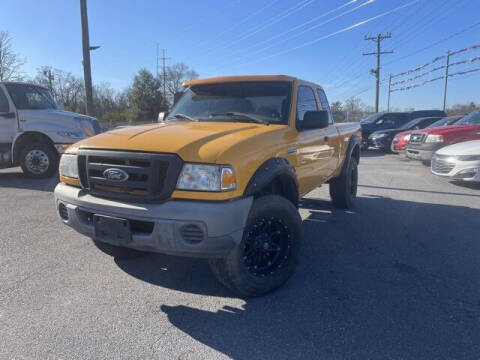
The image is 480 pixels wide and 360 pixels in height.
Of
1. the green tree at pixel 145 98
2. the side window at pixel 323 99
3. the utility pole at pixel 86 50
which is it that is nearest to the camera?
the side window at pixel 323 99

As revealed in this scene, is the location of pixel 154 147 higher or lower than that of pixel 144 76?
lower

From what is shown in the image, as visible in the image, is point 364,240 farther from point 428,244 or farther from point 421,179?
point 421,179

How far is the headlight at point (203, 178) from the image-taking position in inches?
97.1

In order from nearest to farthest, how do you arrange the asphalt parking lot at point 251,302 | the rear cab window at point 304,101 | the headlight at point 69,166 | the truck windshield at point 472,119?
the asphalt parking lot at point 251,302
the headlight at point 69,166
the rear cab window at point 304,101
the truck windshield at point 472,119

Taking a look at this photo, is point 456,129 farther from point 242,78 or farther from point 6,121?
point 6,121

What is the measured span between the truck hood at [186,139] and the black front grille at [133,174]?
0.21 ft

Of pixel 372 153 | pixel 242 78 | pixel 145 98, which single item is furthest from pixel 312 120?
pixel 145 98

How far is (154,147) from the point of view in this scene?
258 centimetres

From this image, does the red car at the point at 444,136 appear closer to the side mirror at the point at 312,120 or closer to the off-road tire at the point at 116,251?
the side mirror at the point at 312,120

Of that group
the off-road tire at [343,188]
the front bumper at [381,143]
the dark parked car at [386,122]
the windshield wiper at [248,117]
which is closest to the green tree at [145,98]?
the dark parked car at [386,122]

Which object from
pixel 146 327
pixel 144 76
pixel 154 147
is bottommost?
pixel 146 327

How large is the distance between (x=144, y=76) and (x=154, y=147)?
48.4 meters

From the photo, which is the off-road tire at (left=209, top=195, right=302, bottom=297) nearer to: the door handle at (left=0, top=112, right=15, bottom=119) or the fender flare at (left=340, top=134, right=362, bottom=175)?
the fender flare at (left=340, top=134, right=362, bottom=175)

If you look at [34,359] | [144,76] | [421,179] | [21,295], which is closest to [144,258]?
[21,295]
